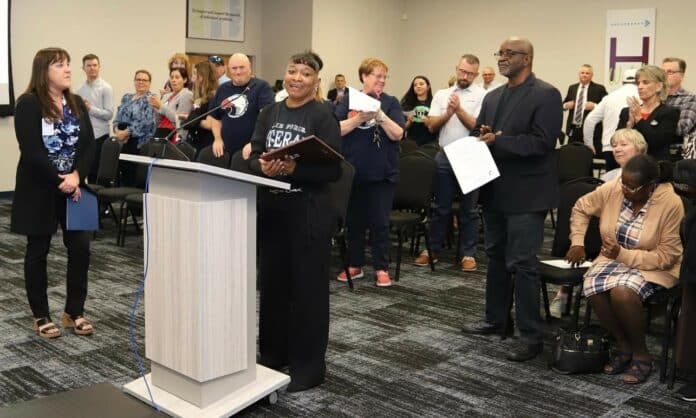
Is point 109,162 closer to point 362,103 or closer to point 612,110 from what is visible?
point 362,103

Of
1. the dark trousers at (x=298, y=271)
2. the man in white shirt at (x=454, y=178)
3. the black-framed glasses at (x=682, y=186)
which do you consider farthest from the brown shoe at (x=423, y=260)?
the dark trousers at (x=298, y=271)

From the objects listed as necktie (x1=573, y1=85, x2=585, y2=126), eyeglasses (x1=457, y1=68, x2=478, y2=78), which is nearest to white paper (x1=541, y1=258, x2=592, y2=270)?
eyeglasses (x1=457, y1=68, x2=478, y2=78)

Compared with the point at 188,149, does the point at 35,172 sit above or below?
below

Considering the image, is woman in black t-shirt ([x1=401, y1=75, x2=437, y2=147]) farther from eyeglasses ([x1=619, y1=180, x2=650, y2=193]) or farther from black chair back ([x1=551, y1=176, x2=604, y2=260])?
eyeglasses ([x1=619, y1=180, x2=650, y2=193])

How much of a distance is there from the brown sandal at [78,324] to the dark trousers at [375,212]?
1976mm

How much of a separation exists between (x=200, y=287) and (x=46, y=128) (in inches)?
62.3

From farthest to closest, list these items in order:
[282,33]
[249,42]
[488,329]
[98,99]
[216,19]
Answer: [249,42], [282,33], [216,19], [98,99], [488,329]

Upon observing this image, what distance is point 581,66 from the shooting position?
36.2 ft

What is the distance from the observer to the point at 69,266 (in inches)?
159

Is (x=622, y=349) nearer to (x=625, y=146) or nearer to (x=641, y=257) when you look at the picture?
(x=641, y=257)

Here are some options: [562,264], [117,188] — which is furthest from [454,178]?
[117,188]

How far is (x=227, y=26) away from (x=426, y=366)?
9411mm

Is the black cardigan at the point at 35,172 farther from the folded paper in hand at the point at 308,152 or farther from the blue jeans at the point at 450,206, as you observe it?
the blue jeans at the point at 450,206

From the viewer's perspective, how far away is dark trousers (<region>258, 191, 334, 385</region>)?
3240mm
